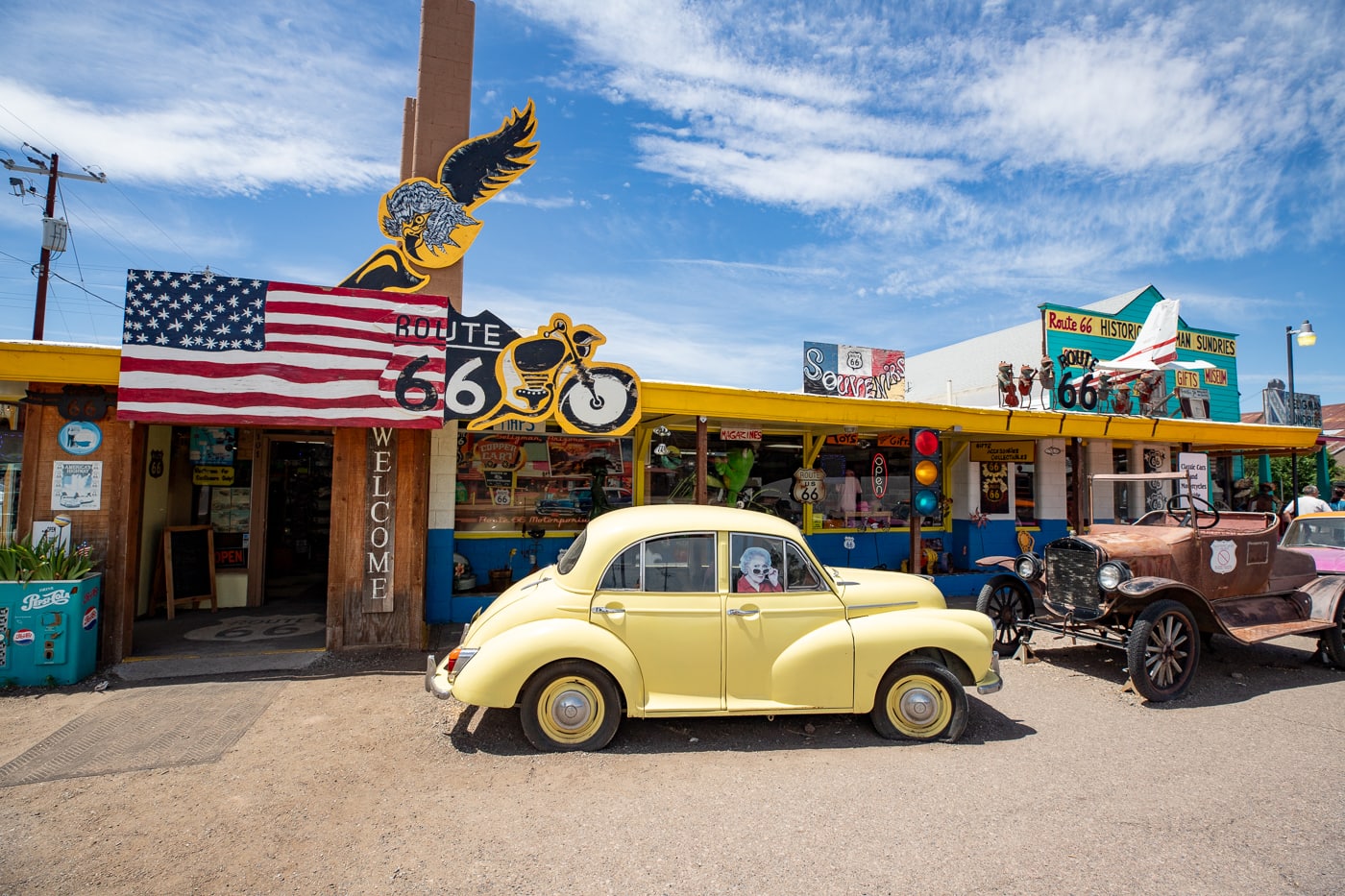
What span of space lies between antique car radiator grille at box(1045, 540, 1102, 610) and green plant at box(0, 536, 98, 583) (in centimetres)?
951

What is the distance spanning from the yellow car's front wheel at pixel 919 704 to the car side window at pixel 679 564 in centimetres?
154

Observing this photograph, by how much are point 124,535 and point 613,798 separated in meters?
5.87

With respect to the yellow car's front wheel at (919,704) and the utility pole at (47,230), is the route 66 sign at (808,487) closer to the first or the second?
the yellow car's front wheel at (919,704)

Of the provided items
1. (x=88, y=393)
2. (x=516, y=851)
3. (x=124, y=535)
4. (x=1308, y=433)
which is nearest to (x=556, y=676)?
(x=516, y=851)

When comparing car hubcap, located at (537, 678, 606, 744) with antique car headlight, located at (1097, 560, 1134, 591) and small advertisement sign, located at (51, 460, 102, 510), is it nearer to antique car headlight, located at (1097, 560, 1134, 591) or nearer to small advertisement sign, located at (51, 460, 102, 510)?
antique car headlight, located at (1097, 560, 1134, 591)

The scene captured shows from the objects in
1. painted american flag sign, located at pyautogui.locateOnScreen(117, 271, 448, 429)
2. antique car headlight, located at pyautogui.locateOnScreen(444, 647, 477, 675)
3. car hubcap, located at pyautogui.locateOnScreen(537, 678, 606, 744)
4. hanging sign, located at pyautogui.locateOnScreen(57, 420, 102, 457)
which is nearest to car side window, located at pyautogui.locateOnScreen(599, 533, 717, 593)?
car hubcap, located at pyautogui.locateOnScreen(537, 678, 606, 744)

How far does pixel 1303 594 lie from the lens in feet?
24.1

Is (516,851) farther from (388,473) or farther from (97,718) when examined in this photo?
(388,473)

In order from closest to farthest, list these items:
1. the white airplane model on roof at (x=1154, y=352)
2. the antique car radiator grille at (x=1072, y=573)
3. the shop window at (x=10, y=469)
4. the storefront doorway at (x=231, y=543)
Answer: the antique car radiator grille at (x=1072, y=573) → the shop window at (x=10, y=469) → the storefront doorway at (x=231, y=543) → the white airplane model on roof at (x=1154, y=352)

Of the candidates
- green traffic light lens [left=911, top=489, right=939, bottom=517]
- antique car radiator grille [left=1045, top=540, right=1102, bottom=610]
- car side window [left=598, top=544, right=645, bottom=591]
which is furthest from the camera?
green traffic light lens [left=911, top=489, right=939, bottom=517]

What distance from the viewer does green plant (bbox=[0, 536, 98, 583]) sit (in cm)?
596

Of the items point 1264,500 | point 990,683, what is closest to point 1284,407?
point 1264,500

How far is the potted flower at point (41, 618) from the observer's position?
5867mm

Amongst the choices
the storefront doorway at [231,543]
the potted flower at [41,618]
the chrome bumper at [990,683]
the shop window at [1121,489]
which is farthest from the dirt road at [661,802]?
the shop window at [1121,489]
